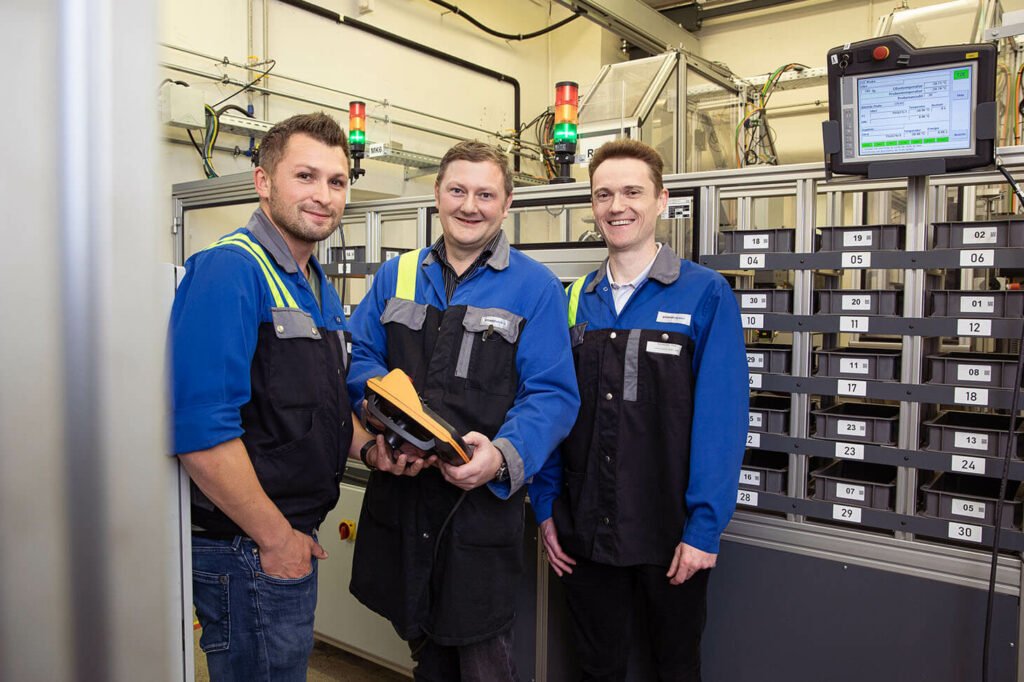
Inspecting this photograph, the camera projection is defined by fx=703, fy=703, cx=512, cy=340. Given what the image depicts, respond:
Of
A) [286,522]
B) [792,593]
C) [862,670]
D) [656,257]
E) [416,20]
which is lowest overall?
[862,670]

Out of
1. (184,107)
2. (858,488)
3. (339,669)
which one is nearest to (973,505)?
(858,488)

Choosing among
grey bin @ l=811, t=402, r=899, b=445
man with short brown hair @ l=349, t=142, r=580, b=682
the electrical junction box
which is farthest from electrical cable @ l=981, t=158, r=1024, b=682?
the electrical junction box

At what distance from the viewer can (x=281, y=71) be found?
4387 mm

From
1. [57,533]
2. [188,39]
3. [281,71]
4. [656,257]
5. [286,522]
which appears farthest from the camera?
[281,71]

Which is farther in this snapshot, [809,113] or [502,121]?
[502,121]

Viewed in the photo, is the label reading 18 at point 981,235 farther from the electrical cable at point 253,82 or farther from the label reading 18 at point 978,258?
the electrical cable at point 253,82

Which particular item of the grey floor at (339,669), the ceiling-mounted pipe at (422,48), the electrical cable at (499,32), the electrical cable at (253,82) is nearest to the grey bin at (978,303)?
the grey floor at (339,669)

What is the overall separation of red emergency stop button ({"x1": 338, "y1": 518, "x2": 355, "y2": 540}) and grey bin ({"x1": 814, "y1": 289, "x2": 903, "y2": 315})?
1605 millimetres

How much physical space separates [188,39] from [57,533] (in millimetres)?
4364

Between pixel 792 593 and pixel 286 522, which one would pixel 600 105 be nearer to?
pixel 792 593

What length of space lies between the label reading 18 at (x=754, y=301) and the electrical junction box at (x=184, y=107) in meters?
3.10

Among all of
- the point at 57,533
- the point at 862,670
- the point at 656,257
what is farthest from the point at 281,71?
the point at 57,533

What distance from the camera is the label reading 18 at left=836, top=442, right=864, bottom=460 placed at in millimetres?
1641

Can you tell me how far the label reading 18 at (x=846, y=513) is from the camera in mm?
1681
